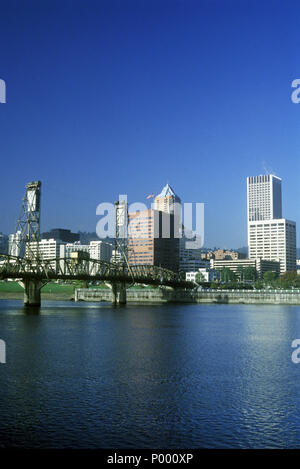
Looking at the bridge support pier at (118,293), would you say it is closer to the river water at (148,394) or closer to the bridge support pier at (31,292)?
the bridge support pier at (31,292)

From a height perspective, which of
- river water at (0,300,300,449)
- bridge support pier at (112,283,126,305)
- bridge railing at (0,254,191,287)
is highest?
bridge railing at (0,254,191,287)

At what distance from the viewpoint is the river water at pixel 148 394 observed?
72.1 ft

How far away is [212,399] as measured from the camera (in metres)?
28.5

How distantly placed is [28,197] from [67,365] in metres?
109

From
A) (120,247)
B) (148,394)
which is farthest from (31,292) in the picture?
(148,394)

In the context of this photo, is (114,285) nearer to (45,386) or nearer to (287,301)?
(287,301)

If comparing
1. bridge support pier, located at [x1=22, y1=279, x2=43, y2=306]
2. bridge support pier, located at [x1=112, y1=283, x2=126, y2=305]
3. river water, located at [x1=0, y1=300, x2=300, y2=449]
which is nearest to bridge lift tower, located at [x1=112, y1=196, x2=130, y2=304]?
bridge support pier, located at [x1=112, y1=283, x2=126, y2=305]

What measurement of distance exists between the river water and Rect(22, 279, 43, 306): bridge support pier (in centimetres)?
6244

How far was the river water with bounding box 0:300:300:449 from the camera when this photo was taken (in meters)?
22.0

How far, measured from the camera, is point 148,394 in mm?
29594

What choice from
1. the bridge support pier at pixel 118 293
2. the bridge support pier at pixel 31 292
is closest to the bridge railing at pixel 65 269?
the bridge support pier at pixel 31 292

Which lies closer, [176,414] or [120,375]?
[176,414]

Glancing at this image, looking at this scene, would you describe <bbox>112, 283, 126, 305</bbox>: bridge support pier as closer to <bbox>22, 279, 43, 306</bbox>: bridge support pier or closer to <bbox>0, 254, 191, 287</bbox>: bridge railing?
<bbox>0, 254, 191, 287</bbox>: bridge railing
